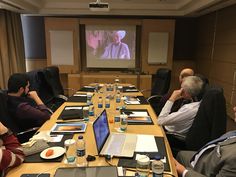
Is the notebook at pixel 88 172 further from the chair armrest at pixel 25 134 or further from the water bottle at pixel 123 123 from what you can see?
the chair armrest at pixel 25 134

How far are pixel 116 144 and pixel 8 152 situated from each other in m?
0.71

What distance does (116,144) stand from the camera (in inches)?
62.6

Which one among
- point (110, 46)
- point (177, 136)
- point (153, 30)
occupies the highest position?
point (153, 30)

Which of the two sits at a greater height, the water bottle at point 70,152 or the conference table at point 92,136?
the water bottle at point 70,152

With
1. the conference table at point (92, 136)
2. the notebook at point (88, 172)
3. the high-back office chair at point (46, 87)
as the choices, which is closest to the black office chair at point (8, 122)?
the conference table at point (92, 136)

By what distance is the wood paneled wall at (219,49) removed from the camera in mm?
4176

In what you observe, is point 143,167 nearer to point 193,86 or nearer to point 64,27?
point 193,86

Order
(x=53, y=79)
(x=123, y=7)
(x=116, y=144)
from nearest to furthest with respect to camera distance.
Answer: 1. (x=116, y=144)
2. (x=53, y=79)
3. (x=123, y=7)

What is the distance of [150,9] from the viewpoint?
5.53 meters

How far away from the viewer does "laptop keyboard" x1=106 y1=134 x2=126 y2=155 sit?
1474 millimetres

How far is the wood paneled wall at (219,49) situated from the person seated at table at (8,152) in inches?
150

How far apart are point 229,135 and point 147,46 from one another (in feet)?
15.1

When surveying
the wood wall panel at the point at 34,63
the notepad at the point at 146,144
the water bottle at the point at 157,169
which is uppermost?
the wood wall panel at the point at 34,63

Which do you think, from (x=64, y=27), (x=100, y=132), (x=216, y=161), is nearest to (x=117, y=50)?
(x=64, y=27)
